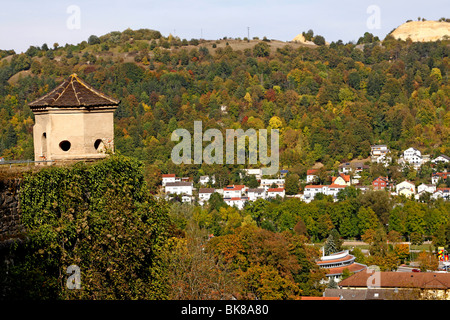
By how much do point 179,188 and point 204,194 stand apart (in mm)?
4685

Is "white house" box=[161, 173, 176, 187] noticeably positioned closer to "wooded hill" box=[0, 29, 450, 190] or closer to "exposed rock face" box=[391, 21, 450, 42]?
"wooded hill" box=[0, 29, 450, 190]

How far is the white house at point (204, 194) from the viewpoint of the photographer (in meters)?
89.3

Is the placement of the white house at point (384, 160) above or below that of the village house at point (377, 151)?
below

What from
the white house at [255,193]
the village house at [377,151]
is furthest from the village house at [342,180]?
the village house at [377,151]

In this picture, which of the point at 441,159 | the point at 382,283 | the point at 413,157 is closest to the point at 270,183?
the point at 413,157

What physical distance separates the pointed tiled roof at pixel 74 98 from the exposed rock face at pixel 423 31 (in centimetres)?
17357

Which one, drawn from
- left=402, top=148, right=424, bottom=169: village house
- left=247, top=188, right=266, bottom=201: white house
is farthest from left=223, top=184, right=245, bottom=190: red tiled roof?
left=402, top=148, right=424, bottom=169: village house

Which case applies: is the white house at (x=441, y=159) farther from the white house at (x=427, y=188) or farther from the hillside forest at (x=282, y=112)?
the white house at (x=427, y=188)

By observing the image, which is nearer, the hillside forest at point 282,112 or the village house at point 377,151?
the hillside forest at point 282,112

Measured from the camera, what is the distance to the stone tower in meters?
12.9

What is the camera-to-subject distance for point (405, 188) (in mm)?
90375

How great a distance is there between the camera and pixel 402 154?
350 feet

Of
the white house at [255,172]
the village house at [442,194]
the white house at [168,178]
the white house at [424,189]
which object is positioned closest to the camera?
the village house at [442,194]
